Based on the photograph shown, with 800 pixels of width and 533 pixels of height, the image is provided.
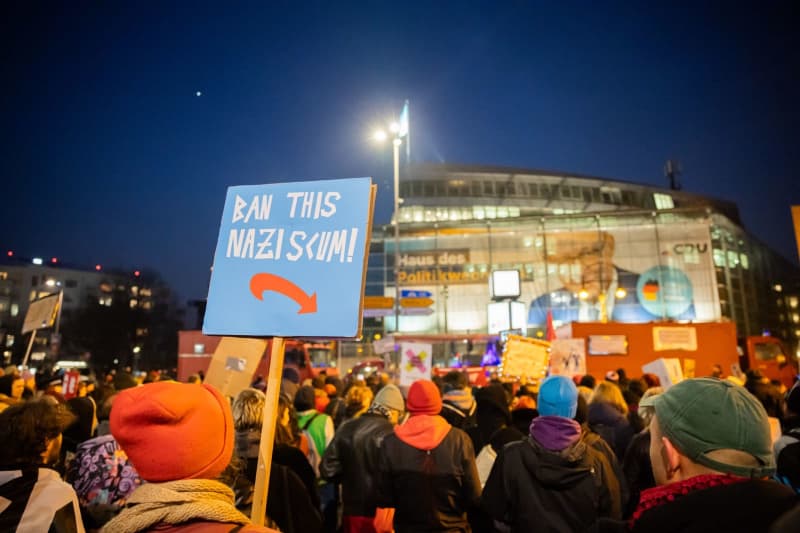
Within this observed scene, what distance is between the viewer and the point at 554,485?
3.22 m

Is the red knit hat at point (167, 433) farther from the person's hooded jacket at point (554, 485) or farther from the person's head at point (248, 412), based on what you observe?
the person's hooded jacket at point (554, 485)

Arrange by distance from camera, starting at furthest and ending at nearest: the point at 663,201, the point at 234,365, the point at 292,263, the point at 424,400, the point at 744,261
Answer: the point at 663,201 → the point at 744,261 → the point at 234,365 → the point at 424,400 → the point at 292,263

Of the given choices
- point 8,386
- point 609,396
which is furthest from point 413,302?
point 8,386

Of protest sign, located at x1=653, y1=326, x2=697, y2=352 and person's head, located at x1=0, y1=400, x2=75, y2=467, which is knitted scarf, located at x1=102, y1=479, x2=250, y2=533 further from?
protest sign, located at x1=653, y1=326, x2=697, y2=352

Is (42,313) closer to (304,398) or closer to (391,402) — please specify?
(304,398)

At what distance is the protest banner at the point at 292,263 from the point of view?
279 cm

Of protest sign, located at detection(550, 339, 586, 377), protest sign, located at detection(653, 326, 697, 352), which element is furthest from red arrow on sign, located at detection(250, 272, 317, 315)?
protest sign, located at detection(653, 326, 697, 352)

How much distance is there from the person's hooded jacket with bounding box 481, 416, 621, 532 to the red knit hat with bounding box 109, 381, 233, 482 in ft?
6.93

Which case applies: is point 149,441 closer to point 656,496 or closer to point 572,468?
point 656,496

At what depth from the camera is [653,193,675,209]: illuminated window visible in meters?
59.7

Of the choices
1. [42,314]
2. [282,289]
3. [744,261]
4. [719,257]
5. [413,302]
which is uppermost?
[744,261]

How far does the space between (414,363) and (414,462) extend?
25.0 feet

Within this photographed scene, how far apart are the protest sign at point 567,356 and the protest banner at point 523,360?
6.81 ft

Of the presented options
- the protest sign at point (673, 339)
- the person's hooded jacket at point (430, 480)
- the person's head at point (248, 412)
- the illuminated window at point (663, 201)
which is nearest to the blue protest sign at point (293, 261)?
the person's head at point (248, 412)
